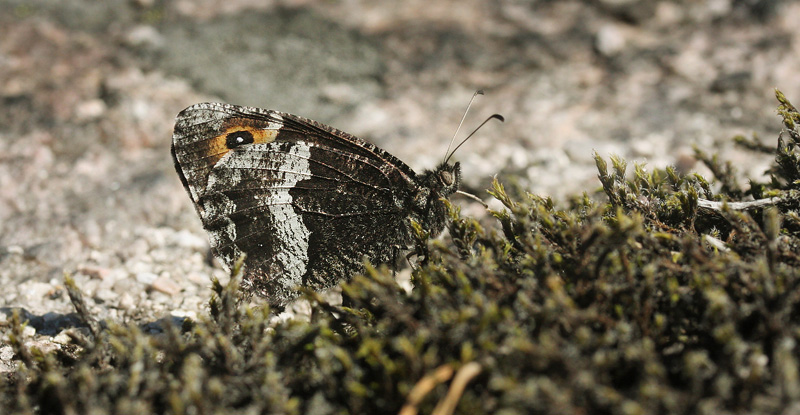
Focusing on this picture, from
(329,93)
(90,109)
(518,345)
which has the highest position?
(329,93)

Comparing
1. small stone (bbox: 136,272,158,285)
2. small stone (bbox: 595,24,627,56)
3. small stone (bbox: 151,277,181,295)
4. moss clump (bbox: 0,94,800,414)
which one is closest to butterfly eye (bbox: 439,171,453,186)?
moss clump (bbox: 0,94,800,414)

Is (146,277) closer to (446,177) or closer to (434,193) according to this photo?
(434,193)

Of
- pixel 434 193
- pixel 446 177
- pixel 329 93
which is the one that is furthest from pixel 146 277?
pixel 329 93

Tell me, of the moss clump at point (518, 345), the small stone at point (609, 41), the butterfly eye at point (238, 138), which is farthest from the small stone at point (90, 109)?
the small stone at point (609, 41)

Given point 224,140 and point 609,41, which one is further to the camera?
point 609,41

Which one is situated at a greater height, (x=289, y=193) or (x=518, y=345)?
(x=289, y=193)

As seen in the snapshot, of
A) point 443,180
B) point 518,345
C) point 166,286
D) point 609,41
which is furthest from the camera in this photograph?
point 609,41

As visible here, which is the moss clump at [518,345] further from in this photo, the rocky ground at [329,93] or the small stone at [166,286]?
the rocky ground at [329,93]
